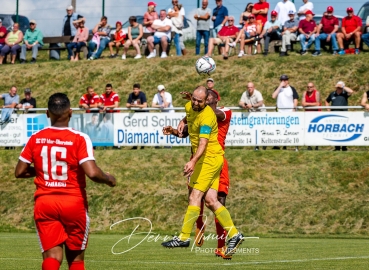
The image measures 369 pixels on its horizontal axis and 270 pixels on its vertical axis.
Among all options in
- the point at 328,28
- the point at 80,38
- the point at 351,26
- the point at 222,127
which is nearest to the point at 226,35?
the point at 328,28

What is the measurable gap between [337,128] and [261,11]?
8348 millimetres

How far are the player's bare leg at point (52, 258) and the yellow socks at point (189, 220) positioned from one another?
464 cm

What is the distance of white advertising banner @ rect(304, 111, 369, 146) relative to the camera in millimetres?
22891

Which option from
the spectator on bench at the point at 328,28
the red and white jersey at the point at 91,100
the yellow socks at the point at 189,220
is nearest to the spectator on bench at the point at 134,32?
the red and white jersey at the point at 91,100

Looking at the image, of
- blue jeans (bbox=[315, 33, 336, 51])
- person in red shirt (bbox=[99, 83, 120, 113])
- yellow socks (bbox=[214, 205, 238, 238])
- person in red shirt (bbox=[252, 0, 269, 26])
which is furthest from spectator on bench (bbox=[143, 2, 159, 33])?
yellow socks (bbox=[214, 205, 238, 238])

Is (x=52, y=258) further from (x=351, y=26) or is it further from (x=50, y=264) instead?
(x=351, y=26)

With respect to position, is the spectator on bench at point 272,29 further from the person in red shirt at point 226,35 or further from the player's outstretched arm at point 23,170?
the player's outstretched arm at point 23,170

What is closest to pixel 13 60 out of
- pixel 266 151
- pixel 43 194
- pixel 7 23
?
pixel 7 23

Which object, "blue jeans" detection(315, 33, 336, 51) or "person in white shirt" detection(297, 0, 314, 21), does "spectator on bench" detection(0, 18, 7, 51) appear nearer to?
"person in white shirt" detection(297, 0, 314, 21)

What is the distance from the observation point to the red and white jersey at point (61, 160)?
7707 mm

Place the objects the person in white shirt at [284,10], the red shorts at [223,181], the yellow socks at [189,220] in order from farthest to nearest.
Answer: the person in white shirt at [284,10] → the red shorts at [223,181] → the yellow socks at [189,220]

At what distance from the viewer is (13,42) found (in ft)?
112

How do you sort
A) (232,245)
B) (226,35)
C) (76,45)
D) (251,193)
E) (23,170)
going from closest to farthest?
1. (23,170)
2. (232,245)
3. (251,193)
4. (226,35)
5. (76,45)

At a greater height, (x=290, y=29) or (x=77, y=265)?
(x=290, y=29)
